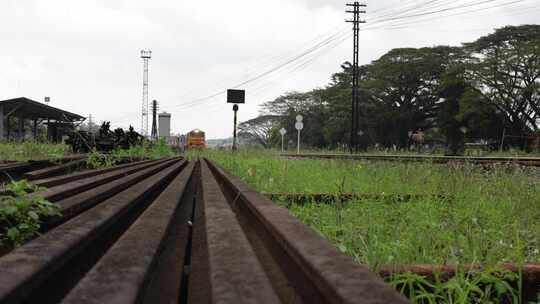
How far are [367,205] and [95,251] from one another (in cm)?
270

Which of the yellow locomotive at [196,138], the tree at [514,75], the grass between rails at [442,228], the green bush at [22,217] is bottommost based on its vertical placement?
the grass between rails at [442,228]

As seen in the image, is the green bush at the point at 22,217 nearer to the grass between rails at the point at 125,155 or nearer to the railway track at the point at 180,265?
the railway track at the point at 180,265

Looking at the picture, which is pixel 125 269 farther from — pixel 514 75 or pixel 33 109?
pixel 514 75

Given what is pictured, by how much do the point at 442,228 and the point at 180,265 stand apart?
209cm

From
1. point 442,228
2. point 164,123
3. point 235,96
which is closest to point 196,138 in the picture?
point 164,123

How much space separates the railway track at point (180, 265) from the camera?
81 centimetres

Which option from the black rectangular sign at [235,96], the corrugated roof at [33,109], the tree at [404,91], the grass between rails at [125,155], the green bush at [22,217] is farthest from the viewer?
the tree at [404,91]

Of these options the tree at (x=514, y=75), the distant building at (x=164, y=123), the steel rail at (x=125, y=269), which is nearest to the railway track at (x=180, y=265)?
the steel rail at (x=125, y=269)

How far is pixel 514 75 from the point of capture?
35.2 metres

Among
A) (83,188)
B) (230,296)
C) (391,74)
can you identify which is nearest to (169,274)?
(230,296)

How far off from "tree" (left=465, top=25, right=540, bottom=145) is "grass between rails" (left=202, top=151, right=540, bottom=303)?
110ft

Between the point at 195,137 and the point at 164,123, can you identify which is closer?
the point at 164,123

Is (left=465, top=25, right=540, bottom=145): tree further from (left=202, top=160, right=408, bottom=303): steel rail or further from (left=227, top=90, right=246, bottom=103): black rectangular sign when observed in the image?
(left=202, top=160, right=408, bottom=303): steel rail

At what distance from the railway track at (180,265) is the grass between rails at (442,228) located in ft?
1.39
